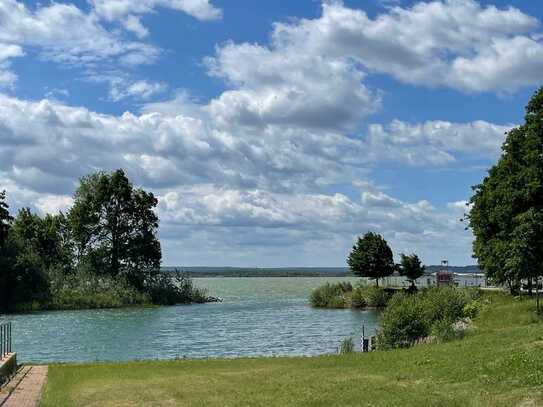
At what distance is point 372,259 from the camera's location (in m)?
102

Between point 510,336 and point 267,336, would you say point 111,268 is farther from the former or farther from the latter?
point 510,336

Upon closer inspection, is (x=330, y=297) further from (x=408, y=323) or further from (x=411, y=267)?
(x=408, y=323)

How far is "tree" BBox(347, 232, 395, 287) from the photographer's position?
102 m

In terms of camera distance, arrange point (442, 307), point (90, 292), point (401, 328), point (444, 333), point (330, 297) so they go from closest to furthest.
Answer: point (444, 333) < point (401, 328) < point (442, 307) < point (90, 292) < point (330, 297)

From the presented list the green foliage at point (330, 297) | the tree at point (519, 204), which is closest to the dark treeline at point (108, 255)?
the green foliage at point (330, 297)

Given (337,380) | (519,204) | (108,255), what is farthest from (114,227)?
(337,380)

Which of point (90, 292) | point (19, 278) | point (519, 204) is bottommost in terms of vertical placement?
point (90, 292)

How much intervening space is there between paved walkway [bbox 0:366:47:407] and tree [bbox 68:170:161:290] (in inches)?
2829

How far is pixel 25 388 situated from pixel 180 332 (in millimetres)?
35372

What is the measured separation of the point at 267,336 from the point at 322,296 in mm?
41788

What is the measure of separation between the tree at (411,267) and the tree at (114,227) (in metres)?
35.4

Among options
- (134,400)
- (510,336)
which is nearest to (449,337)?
(510,336)

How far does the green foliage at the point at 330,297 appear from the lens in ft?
306

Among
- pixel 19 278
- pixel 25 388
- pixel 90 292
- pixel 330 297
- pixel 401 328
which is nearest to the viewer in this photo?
pixel 25 388
